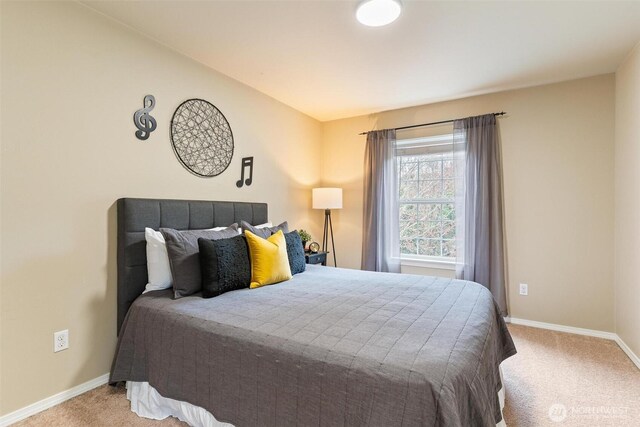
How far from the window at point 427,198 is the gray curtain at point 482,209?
0.23 meters

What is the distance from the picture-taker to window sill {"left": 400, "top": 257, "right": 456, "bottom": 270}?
3664 millimetres

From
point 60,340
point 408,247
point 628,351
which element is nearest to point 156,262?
point 60,340

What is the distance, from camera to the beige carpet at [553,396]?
176 cm

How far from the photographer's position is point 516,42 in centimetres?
239

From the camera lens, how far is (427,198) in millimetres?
3881

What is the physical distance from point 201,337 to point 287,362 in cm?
55

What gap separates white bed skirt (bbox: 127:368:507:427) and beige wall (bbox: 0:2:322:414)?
17.9 inches

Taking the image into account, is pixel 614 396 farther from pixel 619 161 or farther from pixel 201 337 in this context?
pixel 201 337

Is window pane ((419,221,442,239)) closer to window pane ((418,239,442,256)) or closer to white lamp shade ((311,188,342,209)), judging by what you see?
window pane ((418,239,442,256))

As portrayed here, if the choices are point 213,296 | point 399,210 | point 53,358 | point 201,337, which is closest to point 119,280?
point 53,358

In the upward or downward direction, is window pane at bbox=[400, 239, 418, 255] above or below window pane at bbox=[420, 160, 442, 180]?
below

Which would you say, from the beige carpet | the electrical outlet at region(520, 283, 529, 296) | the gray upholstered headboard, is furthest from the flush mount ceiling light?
the electrical outlet at region(520, 283, 529, 296)

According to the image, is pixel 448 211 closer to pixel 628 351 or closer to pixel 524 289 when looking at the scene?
pixel 524 289

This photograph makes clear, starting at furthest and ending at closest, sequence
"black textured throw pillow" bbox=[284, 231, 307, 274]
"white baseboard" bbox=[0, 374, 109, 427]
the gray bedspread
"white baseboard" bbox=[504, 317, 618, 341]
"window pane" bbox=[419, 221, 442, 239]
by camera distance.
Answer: "window pane" bbox=[419, 221, 442, 239], "white baseboard" bbox=[504, 317, 618, 341], "black textured throw pillow" bbox=[284, 231, 307, 274], "white baseboard" bbox=[0, 374, 109, 427], the gray bedspread
